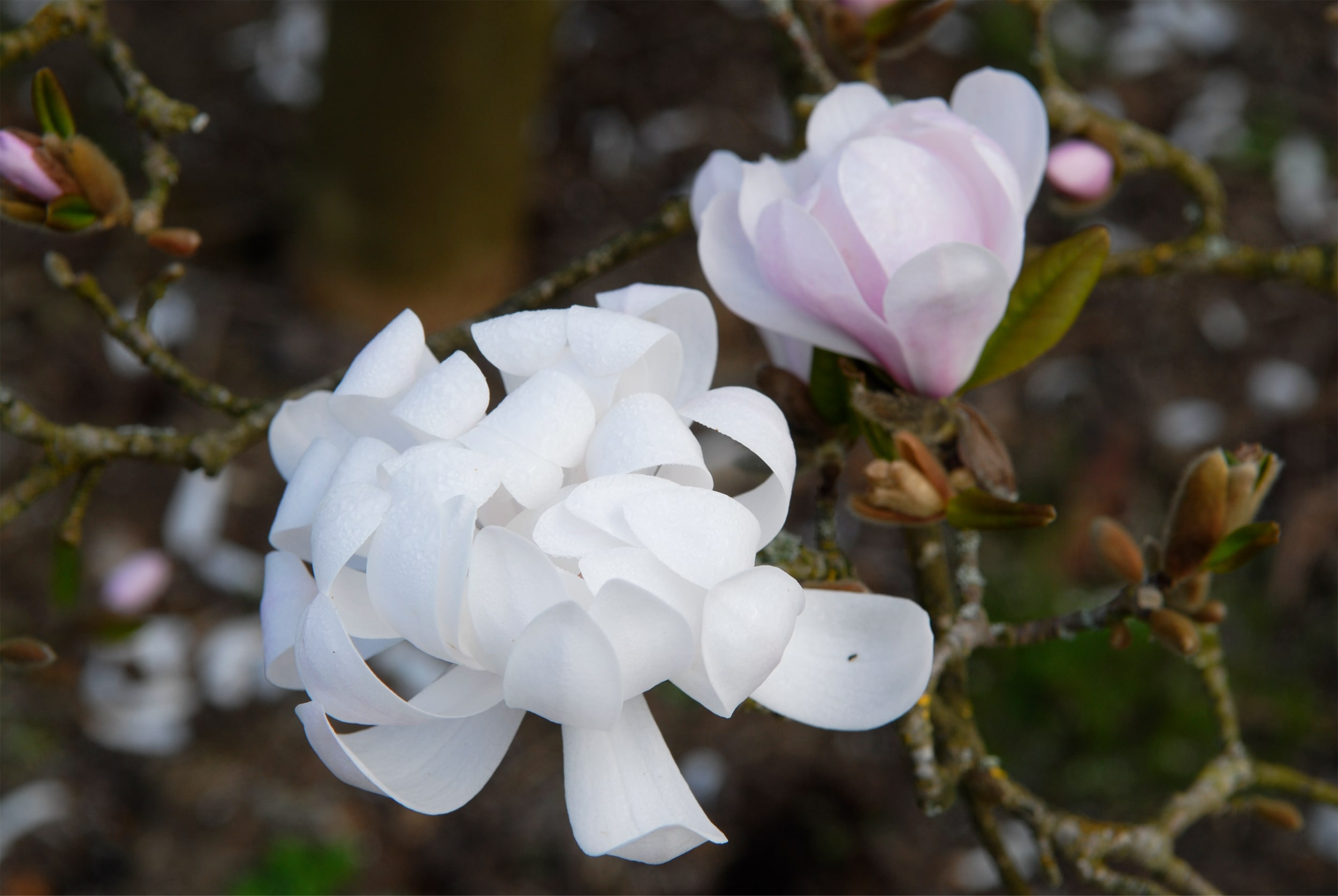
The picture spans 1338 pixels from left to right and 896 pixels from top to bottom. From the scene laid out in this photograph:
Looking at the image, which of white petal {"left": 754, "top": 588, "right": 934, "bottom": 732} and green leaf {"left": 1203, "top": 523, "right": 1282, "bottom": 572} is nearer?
white petal {"left": 754, "top": 588, "right": 934, "bottom": 732}

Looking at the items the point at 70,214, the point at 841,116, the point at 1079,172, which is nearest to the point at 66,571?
the point at 70,214

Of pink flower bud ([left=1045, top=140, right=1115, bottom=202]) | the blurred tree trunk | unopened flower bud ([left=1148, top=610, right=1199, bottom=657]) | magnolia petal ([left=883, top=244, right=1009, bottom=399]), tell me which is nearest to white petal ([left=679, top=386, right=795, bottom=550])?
magnolia petal ([left=883, top=244, right=1009, bottom=399])

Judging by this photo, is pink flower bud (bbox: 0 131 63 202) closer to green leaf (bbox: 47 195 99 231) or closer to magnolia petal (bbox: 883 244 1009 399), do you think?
green leaf (bbox: 47 195 99 231)

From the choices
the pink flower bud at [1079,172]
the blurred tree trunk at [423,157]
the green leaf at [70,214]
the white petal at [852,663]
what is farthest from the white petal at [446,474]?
the blurred tree trunk at [423,157]

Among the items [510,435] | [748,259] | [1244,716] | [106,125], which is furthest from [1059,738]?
[106,125]

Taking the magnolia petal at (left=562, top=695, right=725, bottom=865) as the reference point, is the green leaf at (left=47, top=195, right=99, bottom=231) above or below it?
above

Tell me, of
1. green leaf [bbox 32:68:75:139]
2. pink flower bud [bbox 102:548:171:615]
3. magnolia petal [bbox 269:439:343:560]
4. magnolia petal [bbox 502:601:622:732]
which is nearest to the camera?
magnolia petal [bbox 502:601:622:732]

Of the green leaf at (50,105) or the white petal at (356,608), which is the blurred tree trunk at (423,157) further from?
the white petal at (356,608)

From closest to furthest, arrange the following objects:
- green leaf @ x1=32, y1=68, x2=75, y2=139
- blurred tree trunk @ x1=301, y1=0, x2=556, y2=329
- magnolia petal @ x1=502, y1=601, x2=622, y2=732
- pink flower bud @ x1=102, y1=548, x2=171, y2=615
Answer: magnolia petal @ x1=502, y1=601, x2=622, y2=732, green leaf @ x1=32, y1=68, x2=75, y2=139, pink flower bud @ x1=102, y1=548, x2=171, y2=615, blurred tree trunk @ x1=301, y1=0, x2=556, y2=329

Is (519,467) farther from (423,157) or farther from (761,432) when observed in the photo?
(423,157)
